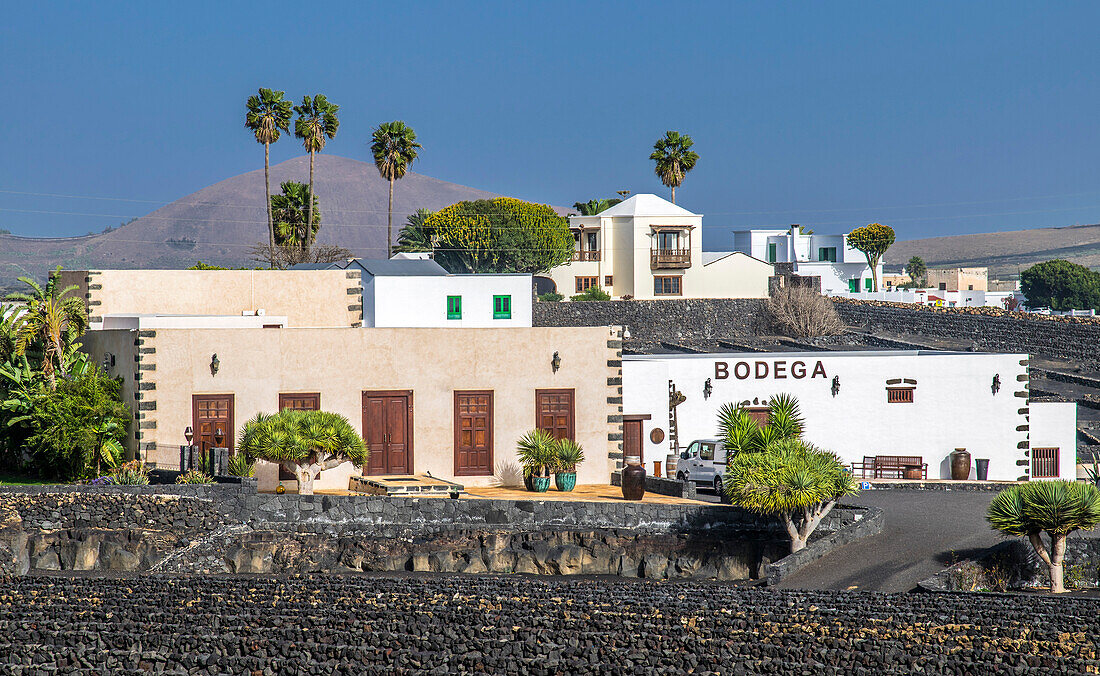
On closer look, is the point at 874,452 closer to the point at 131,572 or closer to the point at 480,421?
the point at 480,421

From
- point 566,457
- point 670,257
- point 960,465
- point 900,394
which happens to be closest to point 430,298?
point 566,457

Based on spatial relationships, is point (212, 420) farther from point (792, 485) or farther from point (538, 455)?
point (792, 485)

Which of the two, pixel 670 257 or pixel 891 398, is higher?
pixel 670 257

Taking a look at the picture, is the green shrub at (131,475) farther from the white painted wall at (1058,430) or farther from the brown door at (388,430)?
the white painted wall at (1058,430)

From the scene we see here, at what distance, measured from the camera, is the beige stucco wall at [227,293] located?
3609 centimetres

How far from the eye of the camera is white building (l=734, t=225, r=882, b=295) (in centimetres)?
9188

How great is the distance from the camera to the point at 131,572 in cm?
2530

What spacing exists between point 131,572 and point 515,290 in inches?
787

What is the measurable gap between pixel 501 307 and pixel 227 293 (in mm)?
9479

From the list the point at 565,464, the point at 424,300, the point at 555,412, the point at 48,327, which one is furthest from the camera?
the point at 424,300

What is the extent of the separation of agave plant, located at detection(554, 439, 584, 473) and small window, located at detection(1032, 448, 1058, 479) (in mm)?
14479

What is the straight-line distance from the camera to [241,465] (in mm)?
27844

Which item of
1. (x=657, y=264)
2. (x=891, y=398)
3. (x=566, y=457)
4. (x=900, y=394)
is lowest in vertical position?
(x=566, y=457)

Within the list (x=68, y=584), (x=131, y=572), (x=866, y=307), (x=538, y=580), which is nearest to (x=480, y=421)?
(x=538, y=580)
